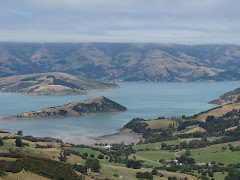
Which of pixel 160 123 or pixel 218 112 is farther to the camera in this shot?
pixel 218 112

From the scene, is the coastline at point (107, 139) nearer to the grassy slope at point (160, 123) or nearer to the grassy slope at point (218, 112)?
the grassy slope at point (160, 123)

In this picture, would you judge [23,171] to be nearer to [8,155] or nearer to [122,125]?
[8,155]

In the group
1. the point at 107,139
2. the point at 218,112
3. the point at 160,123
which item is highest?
the point at 218,112

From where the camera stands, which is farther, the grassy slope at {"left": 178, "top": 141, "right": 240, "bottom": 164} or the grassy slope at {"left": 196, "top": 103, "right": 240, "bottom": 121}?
the grassy slope at {"left": 196, "top": 103, "right": 240, "bottom": 121}

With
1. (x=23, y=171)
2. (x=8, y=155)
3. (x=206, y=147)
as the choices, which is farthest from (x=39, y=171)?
(x=206, y=147)

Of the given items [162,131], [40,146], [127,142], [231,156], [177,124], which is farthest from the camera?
[177,124]

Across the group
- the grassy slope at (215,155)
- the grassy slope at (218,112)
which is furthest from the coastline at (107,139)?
the grassy slope at (215,155)

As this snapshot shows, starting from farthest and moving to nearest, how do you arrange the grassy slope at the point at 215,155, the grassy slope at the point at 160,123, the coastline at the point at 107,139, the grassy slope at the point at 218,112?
1. the grassy slope at the point at 218,112
2. the grassy slope at the point at 160,123
3. the coastline at the point at 107,139
4. the grassy slope at the point at 215,155

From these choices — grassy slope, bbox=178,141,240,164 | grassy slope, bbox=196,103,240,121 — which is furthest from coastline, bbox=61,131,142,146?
grassy slope, bbox=178,141,240,164

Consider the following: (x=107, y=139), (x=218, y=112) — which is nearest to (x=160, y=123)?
(x=218, y=112)

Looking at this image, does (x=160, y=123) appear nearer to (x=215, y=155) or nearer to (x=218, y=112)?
(x=218, y=112)

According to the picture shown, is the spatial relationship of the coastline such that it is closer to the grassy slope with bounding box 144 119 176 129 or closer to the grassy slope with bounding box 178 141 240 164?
the grassy slope with bounding box 144 119 176 129
